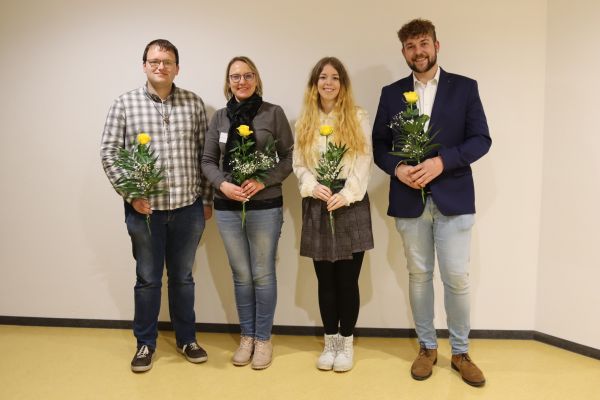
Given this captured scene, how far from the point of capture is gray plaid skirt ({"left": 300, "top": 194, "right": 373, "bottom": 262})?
285cm

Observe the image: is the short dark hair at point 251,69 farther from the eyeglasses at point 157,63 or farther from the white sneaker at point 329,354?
the white sneaker at point 329,354

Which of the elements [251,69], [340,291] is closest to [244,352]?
[340,291]

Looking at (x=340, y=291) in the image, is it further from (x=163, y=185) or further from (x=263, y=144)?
(x=163, y=185)

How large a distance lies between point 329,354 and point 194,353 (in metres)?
0.85

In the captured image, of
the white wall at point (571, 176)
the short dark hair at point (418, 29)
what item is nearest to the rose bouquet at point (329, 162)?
the short dark hair at point (418, 29)

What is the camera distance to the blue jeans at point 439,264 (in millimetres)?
2766

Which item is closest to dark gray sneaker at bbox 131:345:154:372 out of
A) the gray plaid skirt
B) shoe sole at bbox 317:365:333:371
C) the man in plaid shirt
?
the man in plaid shirt

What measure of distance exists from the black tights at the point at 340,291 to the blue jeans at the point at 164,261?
0.80 meters

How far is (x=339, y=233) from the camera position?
9.36 ft

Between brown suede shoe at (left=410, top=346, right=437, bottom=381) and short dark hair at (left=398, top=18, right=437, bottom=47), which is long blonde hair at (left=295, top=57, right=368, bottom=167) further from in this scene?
brown suede shoe at (left=410, top=346, right=437, bottom=381)

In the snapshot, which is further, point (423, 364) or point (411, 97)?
point (423, 364)

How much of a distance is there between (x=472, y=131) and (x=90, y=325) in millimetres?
3018

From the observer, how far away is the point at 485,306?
3.46 metres

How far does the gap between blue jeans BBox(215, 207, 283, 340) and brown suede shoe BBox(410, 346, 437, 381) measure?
0.90m
